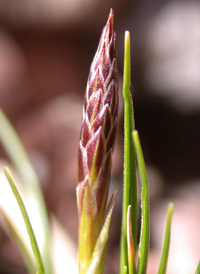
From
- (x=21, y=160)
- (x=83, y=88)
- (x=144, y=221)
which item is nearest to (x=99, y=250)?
(x=144, y=221)

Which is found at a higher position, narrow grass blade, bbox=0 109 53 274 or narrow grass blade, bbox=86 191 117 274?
narrow grass blade, bbox=0 109 53 274

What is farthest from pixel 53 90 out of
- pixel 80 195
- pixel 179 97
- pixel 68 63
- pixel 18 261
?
pixel 80 195

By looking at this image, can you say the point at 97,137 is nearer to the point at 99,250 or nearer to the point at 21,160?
the point at 99,250

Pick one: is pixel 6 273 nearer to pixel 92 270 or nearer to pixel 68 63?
pixel 92 270

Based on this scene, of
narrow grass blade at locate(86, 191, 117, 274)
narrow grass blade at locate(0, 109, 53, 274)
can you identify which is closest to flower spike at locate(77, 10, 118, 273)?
narrow grass blade at locate(86, 191, 117, 274)

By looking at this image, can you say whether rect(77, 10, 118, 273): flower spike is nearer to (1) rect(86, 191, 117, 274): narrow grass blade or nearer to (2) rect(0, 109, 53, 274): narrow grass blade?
(1) rect(86, 191, 117, 274): narrow grass blade

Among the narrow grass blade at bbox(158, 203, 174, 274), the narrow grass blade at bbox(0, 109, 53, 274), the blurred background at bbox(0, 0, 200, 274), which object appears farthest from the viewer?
the blurred background at bbox(0, 0, 200, 274)

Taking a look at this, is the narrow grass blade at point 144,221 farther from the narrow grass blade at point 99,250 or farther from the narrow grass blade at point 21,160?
the narrow grass blade at point 21,160

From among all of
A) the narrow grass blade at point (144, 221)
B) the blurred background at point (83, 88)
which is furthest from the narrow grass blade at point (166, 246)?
the blurred background at point (83, 88)
